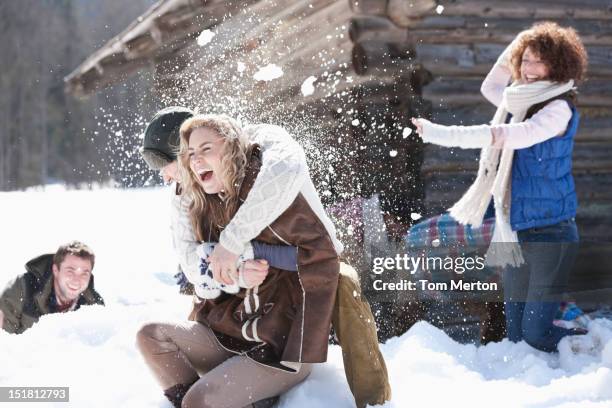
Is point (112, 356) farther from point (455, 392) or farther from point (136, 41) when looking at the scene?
point (136, 41)

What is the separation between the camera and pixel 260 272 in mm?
2662

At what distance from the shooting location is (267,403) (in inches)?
108

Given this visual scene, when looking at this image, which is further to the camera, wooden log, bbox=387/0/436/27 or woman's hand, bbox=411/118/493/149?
wooden log, bbox=387/0/436/27

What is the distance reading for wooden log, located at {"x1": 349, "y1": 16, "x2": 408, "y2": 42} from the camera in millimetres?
5723

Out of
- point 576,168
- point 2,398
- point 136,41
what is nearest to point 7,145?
point 136,41

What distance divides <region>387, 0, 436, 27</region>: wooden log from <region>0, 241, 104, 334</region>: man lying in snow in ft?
9.26

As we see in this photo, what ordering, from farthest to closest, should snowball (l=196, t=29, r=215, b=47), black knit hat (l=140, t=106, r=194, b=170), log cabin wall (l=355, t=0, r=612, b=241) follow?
snowball (l=196, t=29, r=215, b=47) → log cabin wall (l=355, t=0, r=612, b=241) → black knit hat (l=140, t=106, r=194, b=170)

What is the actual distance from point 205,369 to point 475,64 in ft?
13.8

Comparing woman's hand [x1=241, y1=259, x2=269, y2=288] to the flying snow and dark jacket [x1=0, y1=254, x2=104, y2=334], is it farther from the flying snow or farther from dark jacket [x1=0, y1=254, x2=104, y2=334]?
the flying snow

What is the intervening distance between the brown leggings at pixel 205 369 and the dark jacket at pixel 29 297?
2.18m

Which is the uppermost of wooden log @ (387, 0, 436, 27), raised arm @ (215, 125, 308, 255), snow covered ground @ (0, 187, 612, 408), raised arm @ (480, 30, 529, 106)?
wooden log @ (387, 0, 436, 27)

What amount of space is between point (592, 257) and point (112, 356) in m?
4.26

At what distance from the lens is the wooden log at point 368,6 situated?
220 inches

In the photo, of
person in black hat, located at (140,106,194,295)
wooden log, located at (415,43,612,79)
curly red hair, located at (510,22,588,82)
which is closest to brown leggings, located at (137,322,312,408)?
person in black hat, located at (140,106,194,295)
